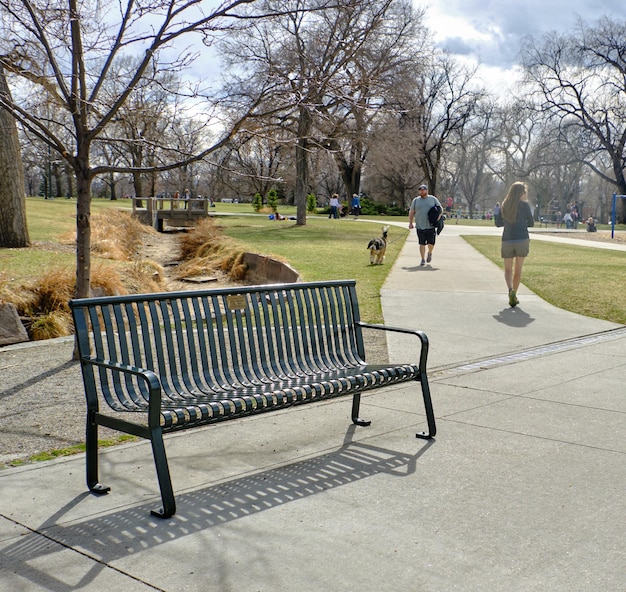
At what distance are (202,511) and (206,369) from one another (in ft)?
3.80

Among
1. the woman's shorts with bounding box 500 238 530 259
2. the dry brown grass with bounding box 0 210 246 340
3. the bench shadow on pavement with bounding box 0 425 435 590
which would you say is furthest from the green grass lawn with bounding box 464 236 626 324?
the bench shadow on pavement with bounding box 0 425 435 590

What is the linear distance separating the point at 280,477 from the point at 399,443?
0.99 meters

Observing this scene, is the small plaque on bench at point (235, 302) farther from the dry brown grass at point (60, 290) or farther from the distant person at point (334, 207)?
the distant person at point (334, 207)

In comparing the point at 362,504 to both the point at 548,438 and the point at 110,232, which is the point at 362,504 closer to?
the point at 548,438

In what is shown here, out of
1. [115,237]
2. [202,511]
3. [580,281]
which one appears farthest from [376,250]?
[202,511]

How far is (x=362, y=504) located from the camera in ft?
13.2

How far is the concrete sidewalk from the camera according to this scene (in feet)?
10.6

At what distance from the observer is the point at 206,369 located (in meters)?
4.86

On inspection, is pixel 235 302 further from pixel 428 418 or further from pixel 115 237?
pixel 115 237

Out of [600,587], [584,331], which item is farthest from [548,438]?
[584,331]

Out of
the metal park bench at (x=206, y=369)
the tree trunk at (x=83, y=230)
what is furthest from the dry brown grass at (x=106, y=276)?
the metal park bench at (x=206, y=369)

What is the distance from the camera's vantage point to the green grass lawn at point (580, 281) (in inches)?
468

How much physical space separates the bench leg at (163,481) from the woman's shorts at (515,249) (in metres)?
8.71

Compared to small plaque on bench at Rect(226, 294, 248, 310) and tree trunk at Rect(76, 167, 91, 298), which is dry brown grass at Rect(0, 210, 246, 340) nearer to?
tree trunk at Rect(76, 167, 91, 298)
